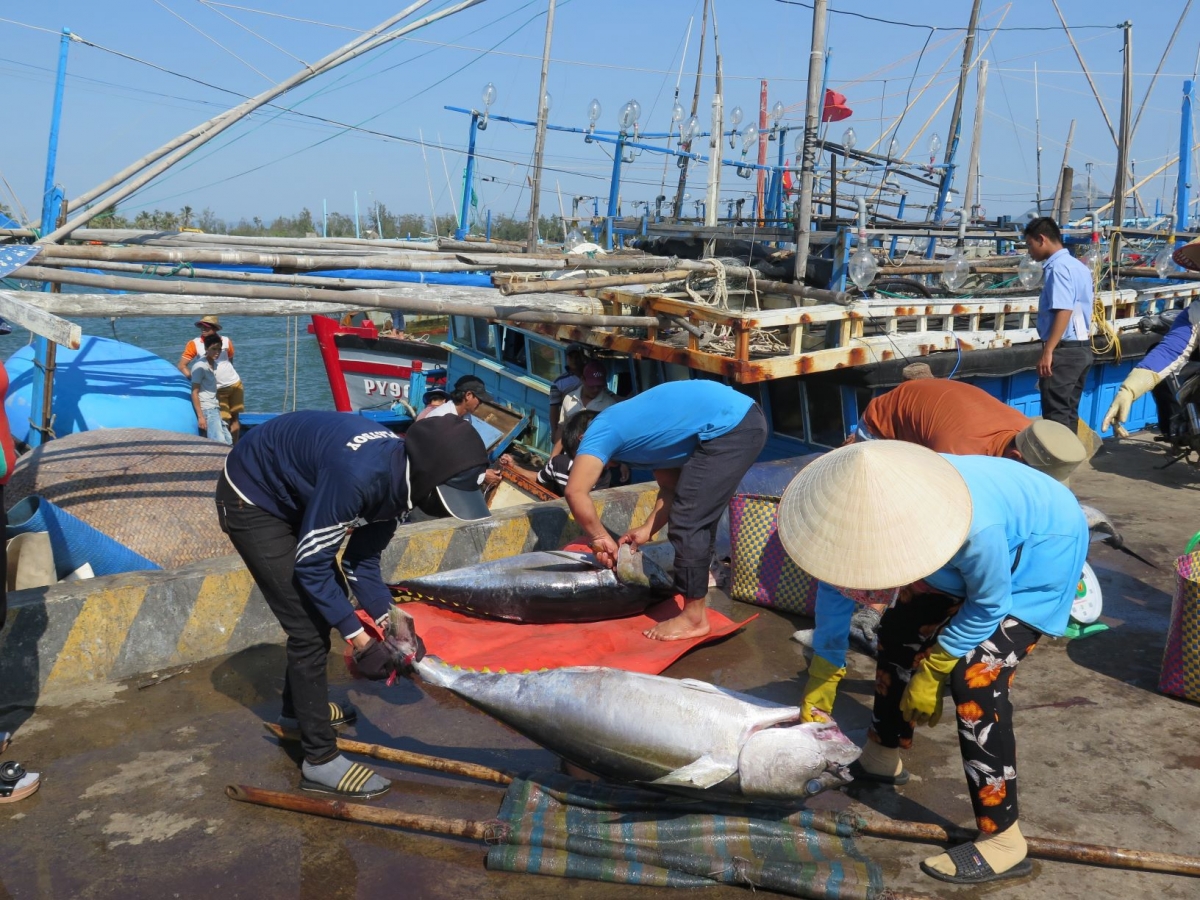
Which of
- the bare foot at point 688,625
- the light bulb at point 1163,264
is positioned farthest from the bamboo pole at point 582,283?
the light bulb at point 1163,264

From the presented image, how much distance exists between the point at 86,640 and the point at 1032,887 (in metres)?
4.23

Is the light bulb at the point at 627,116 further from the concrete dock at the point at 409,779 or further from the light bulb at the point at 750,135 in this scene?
the concrete dock at the point at 409,779

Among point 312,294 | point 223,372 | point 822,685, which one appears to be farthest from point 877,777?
point 223,372

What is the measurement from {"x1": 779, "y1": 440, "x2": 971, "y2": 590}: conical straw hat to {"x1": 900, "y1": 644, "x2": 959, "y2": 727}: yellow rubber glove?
18.2 inches

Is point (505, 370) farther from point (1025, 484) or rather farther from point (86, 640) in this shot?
point (1025, 484)

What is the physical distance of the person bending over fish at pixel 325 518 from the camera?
3.34 metres

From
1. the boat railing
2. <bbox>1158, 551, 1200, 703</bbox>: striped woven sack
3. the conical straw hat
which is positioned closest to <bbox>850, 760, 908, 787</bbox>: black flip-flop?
the conical straw hat

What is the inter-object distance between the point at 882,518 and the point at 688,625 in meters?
2.43

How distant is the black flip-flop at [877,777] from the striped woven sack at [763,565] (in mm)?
1764

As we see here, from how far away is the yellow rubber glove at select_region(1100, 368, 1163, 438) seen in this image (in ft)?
20.2

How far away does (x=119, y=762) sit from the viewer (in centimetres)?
389

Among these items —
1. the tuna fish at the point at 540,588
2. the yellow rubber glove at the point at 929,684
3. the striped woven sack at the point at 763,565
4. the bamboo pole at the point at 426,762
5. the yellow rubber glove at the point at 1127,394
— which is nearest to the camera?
the yellow rubber glove at the point at 929,684

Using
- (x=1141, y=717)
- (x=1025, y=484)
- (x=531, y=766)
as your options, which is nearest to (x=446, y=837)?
(x=531, y=766)

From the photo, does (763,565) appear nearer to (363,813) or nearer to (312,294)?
(363,813)
